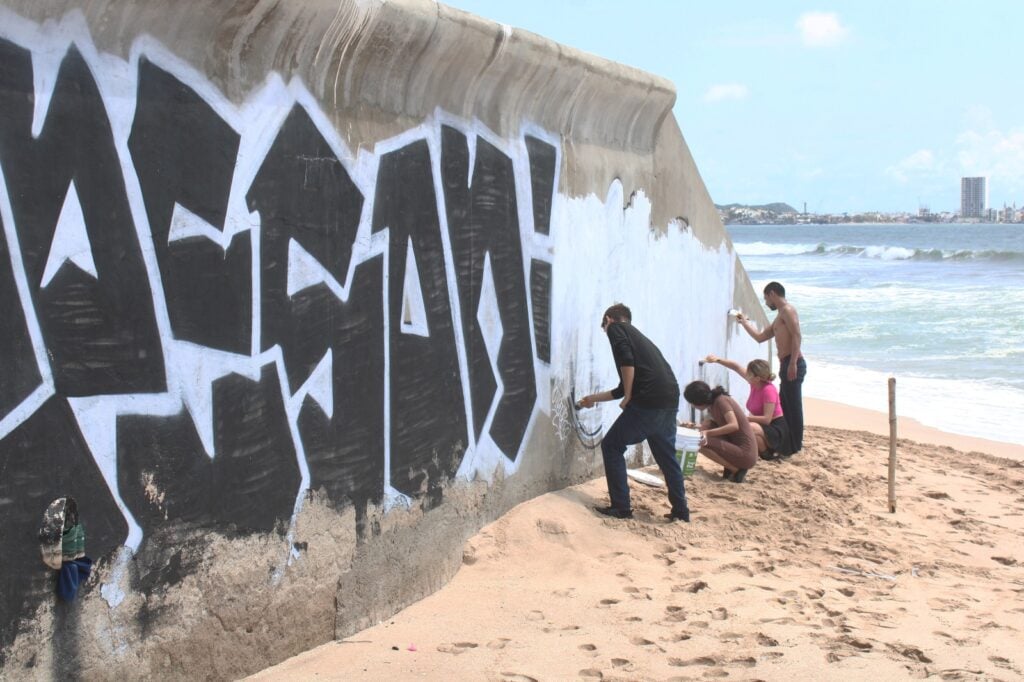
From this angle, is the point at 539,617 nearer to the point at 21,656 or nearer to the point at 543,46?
the point at 21,656

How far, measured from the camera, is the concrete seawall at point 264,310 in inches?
143

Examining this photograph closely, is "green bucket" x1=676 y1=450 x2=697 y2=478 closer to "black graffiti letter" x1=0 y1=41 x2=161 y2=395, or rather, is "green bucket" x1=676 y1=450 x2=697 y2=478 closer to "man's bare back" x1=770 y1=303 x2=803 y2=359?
"man's bare back" x1=770 y1=303 x2=803 y2=359

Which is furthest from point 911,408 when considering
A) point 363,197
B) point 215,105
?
point 215,105

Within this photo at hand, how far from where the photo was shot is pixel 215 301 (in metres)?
4.23

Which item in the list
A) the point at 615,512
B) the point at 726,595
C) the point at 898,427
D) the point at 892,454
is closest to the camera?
the point at 726,595

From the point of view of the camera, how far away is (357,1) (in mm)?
4750

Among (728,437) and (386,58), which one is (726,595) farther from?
(386,58)

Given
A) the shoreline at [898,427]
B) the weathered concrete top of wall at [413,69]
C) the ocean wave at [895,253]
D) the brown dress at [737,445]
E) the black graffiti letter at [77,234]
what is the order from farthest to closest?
the ocean wave at [895,253]
the shoreline at [898,427]
the brown dress at [737,445]
the weathered concrete top of wall at [413,69]
the black graffiti letter at [77,234]

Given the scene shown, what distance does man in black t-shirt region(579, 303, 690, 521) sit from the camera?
6883mm

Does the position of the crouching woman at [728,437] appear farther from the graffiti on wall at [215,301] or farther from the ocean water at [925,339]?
the ocean water at [925,339]

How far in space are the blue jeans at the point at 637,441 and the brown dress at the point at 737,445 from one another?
1226 millimetres

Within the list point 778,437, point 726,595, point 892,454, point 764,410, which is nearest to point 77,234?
Result: point 726,595

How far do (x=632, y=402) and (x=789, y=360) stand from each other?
284 cm

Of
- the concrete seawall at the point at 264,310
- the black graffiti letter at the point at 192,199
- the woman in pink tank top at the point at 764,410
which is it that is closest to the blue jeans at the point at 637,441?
the concrete seawall at the point at 264,310
